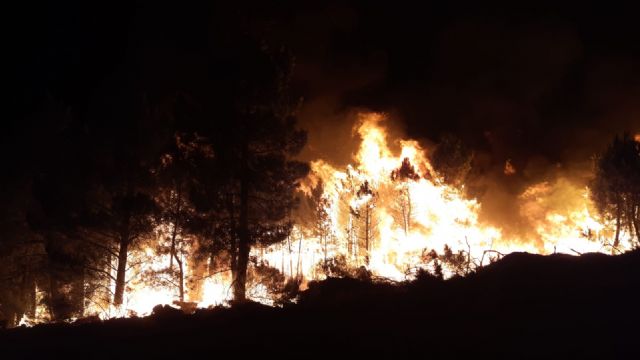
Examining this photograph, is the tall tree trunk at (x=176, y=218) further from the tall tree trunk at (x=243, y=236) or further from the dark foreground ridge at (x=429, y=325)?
the dark foreground ridge at (x=429, y=325)

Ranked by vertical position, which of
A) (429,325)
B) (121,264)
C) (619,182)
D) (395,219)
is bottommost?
(429,325)

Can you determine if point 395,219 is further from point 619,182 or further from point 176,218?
point 176,218

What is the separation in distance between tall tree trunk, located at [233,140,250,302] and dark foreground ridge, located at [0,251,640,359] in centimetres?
718

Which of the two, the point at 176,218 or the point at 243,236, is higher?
the point at 176,218

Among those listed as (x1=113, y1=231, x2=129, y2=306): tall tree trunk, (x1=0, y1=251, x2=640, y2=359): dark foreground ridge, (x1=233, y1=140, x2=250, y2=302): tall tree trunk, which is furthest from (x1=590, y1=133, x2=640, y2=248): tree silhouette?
(x1=113, y1=231, x2=129, y2=306): tall tree trunk

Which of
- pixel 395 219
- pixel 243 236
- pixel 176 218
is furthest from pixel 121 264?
pixel 395 219

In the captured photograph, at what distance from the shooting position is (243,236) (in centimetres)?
2003

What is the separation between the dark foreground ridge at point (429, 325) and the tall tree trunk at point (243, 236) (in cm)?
718

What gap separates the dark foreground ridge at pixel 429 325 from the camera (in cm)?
853

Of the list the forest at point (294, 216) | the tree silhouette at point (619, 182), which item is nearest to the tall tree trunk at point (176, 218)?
the forest at point (294, 216)

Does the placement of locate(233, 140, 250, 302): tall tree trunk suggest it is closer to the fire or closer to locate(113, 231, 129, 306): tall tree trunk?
locate(113, 231, 129, 306): tall tree trunk

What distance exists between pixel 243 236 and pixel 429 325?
11449 millimetres

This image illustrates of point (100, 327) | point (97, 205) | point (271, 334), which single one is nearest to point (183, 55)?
point (97, 205)

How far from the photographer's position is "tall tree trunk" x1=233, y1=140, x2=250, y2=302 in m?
19.7
